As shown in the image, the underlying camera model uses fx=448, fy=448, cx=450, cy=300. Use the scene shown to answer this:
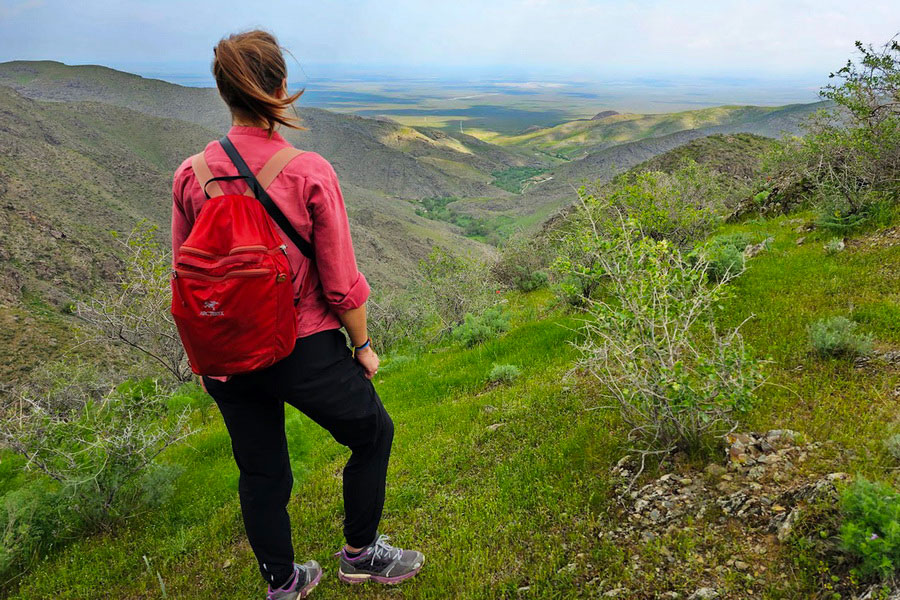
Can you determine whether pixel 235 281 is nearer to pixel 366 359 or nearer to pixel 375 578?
pixel 366 359

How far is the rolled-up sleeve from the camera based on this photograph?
75.4 inches

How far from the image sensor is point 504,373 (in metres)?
5.65

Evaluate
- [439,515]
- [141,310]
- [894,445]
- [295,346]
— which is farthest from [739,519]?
[141,310]

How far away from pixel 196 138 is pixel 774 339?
12283 centimetres

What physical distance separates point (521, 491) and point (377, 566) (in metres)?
1.11

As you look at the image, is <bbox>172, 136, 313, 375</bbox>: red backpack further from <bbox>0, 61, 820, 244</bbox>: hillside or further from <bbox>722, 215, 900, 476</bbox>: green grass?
<bbox>0, 61, 820, 244</bbox>: hillside

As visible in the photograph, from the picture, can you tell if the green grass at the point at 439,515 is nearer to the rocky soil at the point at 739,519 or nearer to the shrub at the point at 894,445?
the rocky soil at the point at 739,519

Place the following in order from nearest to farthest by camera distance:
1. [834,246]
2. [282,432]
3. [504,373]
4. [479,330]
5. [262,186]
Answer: [262,186] → [282,432] → [504,373] → [834,246] → [479,330]

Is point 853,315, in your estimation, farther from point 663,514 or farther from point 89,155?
point 89,155

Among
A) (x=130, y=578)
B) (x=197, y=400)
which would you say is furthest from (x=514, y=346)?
(x=197, y=400)

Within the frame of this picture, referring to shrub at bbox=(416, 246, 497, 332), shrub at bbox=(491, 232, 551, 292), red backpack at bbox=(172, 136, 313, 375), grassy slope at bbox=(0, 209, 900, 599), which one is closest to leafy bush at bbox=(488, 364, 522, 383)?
grassy slope at bbox=(0, 209, 900, 599)

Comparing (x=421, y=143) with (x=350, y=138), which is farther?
(x=421, y=143)

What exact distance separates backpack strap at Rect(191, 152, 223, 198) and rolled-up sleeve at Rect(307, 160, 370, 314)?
384 millimetres

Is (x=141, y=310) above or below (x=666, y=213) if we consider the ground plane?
below
